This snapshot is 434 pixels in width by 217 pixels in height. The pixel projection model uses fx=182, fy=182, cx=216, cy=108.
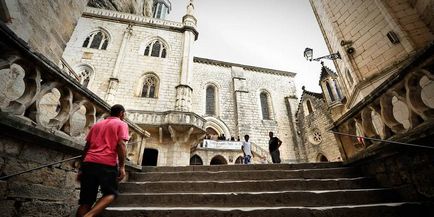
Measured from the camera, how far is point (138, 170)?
396 cm

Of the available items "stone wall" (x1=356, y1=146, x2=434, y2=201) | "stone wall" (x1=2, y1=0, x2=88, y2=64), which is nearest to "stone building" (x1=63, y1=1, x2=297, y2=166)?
"stone wall" (x1=2, y1=0, x2=88, y2=64)

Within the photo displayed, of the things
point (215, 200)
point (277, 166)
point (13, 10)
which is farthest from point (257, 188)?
point (13, 10)

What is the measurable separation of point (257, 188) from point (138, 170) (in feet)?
8.39

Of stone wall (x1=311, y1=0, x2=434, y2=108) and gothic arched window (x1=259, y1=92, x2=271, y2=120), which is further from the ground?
gothic arched window (x1=259, y1=92, x2=271, y2=120)

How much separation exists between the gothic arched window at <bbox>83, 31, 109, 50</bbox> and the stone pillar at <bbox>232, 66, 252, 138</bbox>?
13.1 metres

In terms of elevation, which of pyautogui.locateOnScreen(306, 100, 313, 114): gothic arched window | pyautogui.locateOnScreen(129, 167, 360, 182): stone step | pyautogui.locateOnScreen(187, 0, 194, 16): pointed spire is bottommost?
pyautogui.locateOnScreen(129, 167, 360, 182): stone step

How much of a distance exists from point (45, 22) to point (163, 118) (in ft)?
22.6

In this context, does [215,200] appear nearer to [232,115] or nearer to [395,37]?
[395,37]

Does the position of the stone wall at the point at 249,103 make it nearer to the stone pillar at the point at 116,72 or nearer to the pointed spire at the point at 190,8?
the pointed spire at the point at 190,8

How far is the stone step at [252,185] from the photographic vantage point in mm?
3014

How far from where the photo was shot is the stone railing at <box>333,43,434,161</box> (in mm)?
2193

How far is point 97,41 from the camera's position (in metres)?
14.8

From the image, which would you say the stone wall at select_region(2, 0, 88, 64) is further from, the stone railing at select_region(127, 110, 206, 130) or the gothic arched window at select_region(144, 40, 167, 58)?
the gothic arched window at select_region(144, 40, 167, 58)

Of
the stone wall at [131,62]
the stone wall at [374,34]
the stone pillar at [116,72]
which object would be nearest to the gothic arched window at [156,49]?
the stone wall at [131,62]
